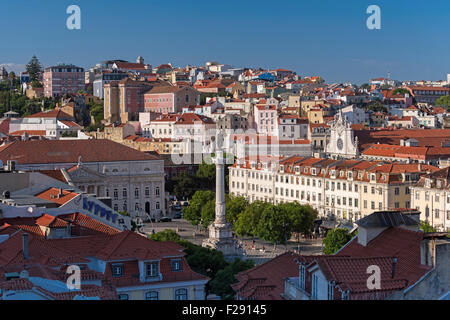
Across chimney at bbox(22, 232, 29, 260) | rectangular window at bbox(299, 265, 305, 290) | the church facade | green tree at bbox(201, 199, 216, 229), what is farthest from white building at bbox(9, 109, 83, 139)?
rectangular window at bbox(299, 265, 305, 290)

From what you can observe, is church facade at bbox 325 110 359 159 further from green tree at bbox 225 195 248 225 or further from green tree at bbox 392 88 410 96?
green tree at bbox 392 88 410 96

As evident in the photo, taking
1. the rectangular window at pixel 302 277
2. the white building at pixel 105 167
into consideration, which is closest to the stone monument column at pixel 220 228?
the white building at pixel 105 167

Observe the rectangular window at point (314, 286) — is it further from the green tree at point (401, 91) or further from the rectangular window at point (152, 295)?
the green tree at point (401, 91)

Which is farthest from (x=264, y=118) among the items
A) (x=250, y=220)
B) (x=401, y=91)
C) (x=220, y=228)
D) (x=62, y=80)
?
(x=220, y=228)

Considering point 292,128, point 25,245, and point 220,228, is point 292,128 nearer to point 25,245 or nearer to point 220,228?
point 220,228
